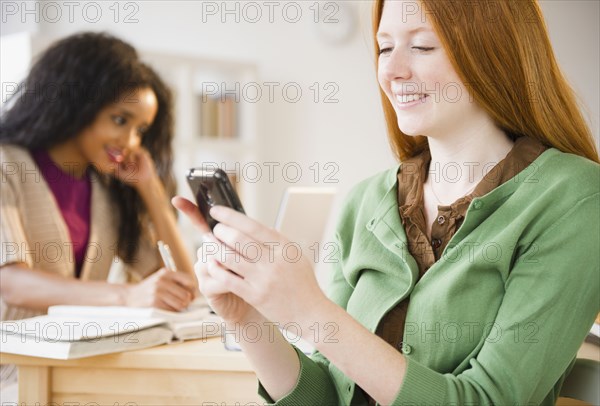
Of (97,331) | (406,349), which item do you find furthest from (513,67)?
(97,331)

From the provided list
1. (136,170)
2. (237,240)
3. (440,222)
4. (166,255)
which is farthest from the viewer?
(136,170)

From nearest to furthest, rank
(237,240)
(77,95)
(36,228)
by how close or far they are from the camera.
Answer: (237,240) → (36,228) → (77,95)

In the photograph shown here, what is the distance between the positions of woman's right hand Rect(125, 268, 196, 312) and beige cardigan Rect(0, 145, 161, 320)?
0.54 meters

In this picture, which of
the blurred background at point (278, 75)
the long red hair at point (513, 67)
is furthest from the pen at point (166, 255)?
the blurred background at point (278, 75)

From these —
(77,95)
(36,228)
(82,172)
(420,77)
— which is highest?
(420,77)

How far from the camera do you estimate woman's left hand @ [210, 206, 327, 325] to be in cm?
94

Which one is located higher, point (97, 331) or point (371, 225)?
point (371, 225)

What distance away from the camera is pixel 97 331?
1.49 m

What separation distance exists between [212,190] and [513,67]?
498 mm

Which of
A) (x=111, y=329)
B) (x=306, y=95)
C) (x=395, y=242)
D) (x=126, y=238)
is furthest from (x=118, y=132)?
(x=306, y=95)

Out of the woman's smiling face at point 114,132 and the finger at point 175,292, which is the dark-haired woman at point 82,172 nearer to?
the woman's smiling face at point 114,132

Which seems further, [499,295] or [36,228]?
[36,228]

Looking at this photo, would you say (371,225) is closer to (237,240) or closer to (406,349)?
(406,349)

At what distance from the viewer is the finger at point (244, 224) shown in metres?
0.93
